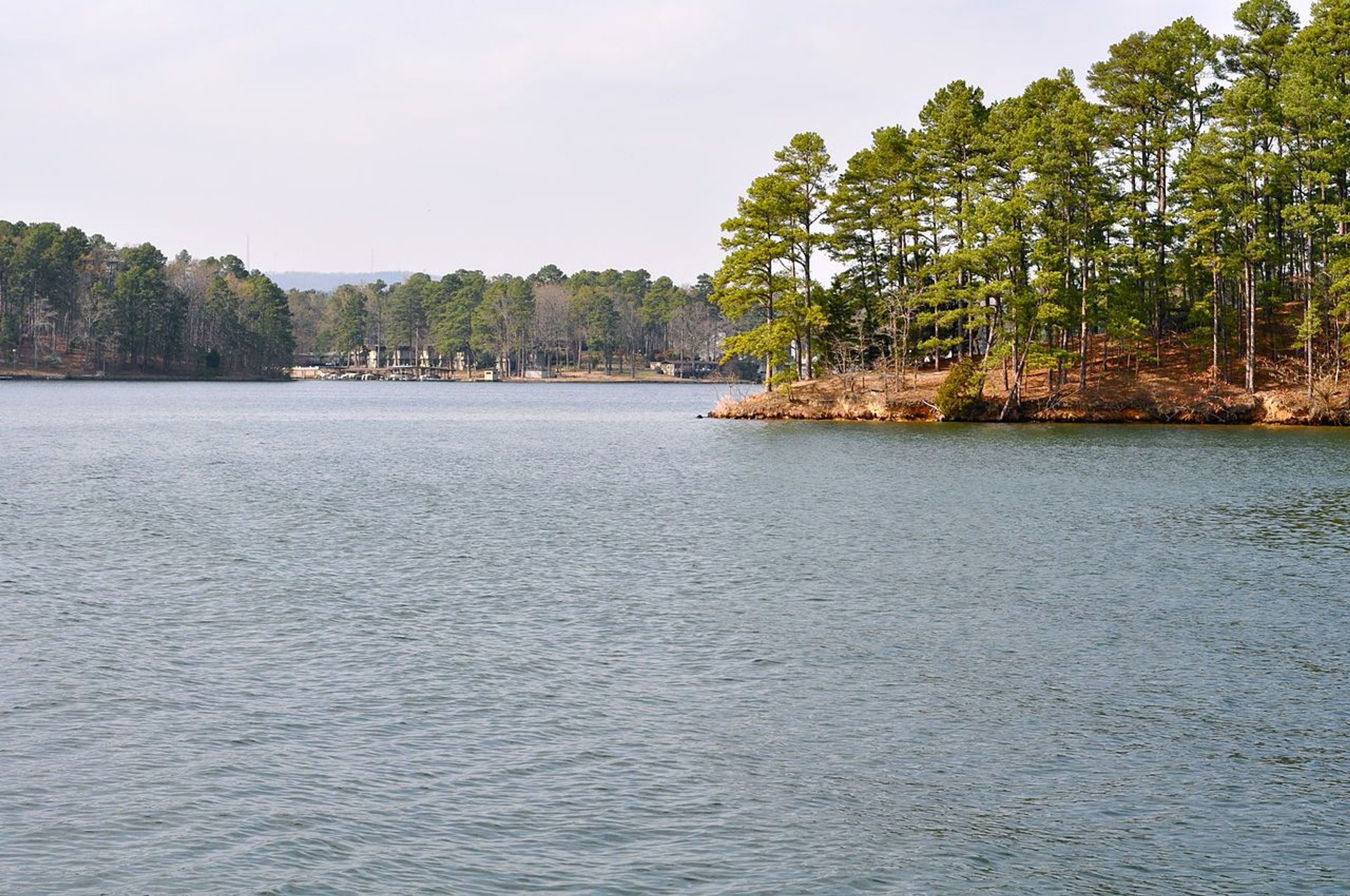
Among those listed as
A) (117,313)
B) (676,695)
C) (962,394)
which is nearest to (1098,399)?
(962,394)

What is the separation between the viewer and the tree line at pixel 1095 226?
2837 inches

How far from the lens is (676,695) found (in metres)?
17.4

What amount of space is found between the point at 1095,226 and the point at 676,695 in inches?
2551

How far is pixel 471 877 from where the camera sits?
11.7 meters

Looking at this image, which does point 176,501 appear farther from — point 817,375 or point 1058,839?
point 817,375

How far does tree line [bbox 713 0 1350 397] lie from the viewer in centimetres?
7206

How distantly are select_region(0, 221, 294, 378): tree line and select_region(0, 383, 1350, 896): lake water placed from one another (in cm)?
14098

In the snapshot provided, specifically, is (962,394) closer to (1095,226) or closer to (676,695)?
(1095,226)

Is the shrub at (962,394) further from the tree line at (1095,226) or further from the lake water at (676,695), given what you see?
the lake water at (676,695)

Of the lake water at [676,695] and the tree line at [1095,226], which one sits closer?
the lake water at [676,695]

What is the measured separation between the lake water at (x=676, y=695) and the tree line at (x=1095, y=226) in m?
35.8

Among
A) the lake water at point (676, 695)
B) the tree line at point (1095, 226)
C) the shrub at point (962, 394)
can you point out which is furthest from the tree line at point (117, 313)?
the lake water at point (676, 695)

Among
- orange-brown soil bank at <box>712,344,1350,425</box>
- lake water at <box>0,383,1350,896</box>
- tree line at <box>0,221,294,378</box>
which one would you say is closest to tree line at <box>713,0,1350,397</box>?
orange-brown soil bank at <box>712,344,1350,425</box>

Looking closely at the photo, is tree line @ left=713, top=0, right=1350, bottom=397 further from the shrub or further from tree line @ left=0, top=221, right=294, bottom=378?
tree line @ left=0, top=221, right=294, bottom=378
